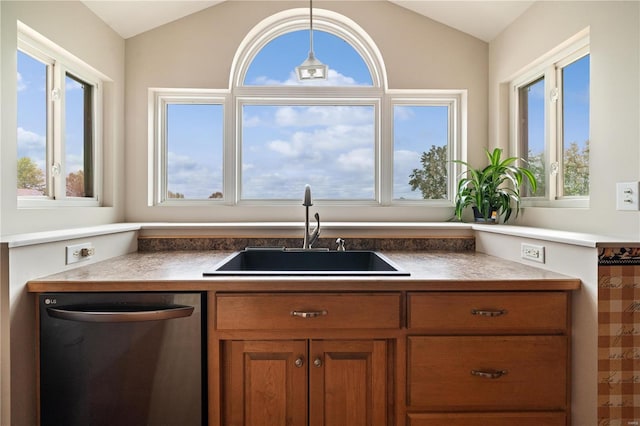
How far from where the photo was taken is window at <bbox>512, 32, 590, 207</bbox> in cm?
177

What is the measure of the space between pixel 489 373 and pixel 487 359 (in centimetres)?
5

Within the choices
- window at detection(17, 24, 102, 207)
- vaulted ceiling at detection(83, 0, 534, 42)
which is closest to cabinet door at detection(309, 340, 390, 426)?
window at detection(17, 24, 102, 207)

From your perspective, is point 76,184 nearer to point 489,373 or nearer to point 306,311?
point 306,311

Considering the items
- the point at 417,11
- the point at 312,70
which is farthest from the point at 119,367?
the point at 417,11

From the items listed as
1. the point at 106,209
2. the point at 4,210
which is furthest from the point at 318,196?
the point at 4,210

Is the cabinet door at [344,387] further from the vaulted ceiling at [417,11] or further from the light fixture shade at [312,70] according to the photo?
the vaulted ceiling at [417,11]

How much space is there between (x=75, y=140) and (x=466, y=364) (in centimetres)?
221

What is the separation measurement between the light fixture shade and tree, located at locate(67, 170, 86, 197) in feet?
4.44

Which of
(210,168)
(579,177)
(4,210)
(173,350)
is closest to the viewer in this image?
(173,350)

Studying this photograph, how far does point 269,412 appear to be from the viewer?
133cm

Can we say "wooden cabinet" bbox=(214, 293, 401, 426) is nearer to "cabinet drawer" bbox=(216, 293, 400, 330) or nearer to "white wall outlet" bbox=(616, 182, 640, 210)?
"cabinet drawer" bbox=(216, 293, 400, 330)

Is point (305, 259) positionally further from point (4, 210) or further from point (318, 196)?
point (4, 210)

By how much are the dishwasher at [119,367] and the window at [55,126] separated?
2.30 feet

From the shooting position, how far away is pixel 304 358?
133cm
